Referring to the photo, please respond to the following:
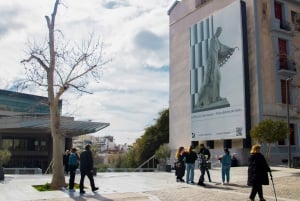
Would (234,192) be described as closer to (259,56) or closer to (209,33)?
(259,56)

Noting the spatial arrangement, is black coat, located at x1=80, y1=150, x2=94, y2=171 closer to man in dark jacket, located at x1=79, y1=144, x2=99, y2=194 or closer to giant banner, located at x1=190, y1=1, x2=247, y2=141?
man in dark jacket, located at x1=79, y1=144, x2=99, y2=194

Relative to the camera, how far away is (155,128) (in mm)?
50656

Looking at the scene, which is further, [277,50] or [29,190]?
[277,50]

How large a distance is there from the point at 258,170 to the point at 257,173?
0.09 m

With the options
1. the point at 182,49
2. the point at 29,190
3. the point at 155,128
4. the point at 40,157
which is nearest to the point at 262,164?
the point at 29,190

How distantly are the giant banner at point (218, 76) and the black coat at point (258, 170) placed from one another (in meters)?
21.3

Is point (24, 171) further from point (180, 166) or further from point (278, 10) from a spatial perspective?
point (278, 10)

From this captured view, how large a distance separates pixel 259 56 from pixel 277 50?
2.41 m

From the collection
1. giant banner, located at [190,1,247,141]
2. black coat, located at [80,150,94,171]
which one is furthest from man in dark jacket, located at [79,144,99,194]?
giant banner, located at [190,1,247,141]

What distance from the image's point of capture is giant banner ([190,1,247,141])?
32.8 m

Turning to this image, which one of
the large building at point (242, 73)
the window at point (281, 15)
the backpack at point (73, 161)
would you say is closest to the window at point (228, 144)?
the large building at point (242, 73)

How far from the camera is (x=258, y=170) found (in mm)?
10656

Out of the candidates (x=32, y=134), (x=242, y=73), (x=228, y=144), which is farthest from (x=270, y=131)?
(x=32, y=134)

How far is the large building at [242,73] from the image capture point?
105 ft
